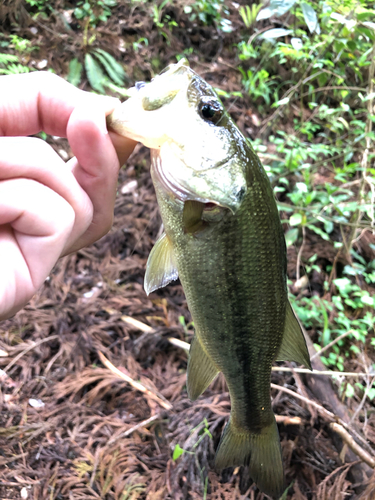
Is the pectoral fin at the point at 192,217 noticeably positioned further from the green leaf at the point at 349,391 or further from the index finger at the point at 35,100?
the green leaf at the point at 349,391

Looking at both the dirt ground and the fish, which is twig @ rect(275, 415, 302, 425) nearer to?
the dirt ground

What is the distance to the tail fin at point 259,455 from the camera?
136cm

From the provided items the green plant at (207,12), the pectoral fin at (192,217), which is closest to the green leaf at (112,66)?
the green plant at (207,12)

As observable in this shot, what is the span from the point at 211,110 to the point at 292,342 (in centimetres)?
88

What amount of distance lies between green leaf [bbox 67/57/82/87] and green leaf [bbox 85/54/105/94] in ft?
0.34

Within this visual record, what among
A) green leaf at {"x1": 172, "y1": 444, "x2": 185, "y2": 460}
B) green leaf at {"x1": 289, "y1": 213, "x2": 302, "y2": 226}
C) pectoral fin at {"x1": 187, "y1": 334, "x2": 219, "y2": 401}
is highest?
pectoral fin at {"x1": 187, "y1": 334, "x2": 219, "y2": 401}

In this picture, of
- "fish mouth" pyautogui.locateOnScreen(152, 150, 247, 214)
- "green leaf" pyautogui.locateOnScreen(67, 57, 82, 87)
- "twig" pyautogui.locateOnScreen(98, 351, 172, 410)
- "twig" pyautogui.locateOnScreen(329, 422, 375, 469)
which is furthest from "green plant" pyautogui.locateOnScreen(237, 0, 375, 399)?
"green leaf" pyautogui.locateOnScreen(67, 57, 82, 87)

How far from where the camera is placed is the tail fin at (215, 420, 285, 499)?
1.36 meters

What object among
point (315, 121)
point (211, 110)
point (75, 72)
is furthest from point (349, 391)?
point (75, 72)

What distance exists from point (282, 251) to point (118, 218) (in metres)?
2.15

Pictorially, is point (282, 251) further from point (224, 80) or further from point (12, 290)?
point (224, 80)

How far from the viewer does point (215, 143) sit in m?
1.04

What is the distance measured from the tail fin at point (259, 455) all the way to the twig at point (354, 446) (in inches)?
22.1

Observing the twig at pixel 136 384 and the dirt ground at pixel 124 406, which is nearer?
the dirt ground at pixel 124 406
